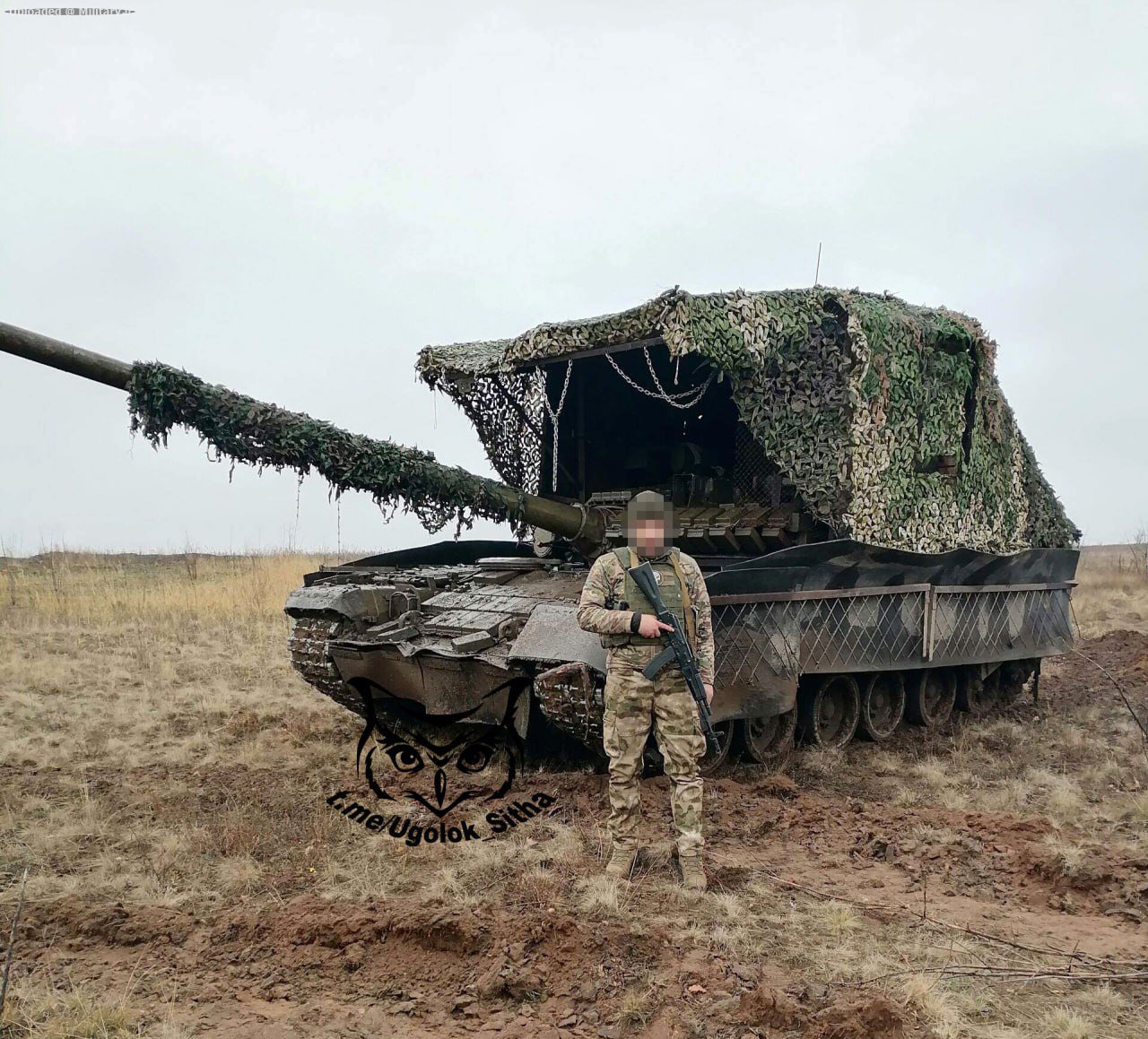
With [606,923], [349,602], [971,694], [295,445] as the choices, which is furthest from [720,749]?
[971,694]

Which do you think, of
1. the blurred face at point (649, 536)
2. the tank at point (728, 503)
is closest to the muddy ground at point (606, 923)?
the tank at point (728, 503)

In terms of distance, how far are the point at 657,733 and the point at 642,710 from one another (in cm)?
12

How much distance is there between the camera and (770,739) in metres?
7.54

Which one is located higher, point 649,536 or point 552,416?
point 552,416

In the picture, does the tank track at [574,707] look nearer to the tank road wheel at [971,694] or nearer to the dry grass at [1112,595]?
the tank road wheel at [971,694]

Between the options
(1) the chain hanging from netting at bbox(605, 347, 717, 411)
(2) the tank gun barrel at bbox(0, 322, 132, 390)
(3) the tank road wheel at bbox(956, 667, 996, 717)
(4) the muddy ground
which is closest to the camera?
(4) the muddy ground

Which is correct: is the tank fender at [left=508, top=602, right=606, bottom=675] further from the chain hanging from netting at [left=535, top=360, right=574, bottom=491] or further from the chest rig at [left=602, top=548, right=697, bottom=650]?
the chain hanging from netting at [left=535, top=360, right=574, bottom=491]

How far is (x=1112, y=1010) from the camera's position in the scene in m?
3.66

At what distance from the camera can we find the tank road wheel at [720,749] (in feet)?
22.6

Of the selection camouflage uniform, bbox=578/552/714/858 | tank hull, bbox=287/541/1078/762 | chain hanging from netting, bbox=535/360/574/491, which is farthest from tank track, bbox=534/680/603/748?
chain hanging from netting, bbox=535/360/574/491

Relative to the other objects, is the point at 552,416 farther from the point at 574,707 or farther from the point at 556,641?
the point at 574,707

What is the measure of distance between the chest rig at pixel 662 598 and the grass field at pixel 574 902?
1081 millimetres

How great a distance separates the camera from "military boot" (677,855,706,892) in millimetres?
4746

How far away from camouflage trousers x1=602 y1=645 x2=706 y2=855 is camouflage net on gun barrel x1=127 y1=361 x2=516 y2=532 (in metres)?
2.10
